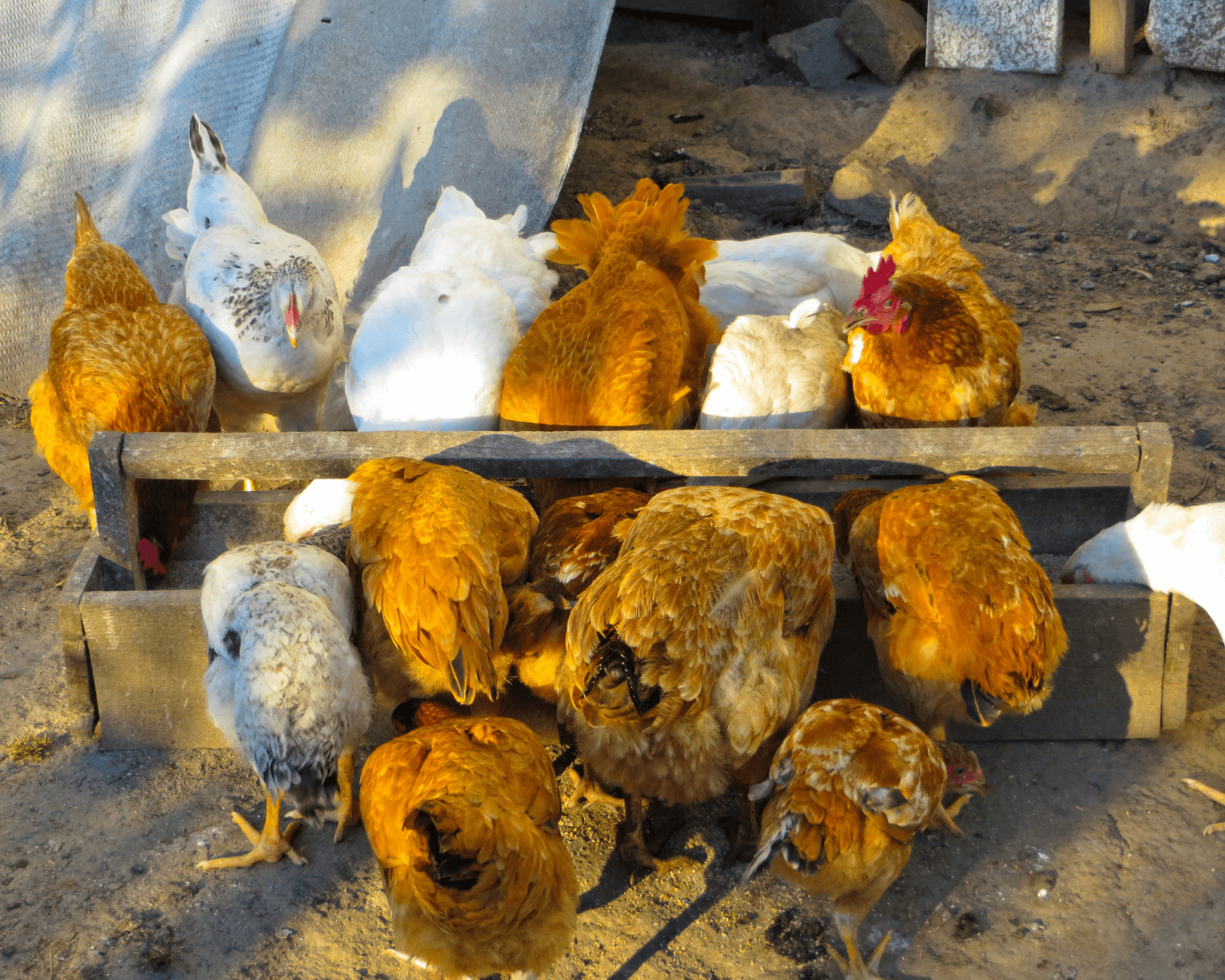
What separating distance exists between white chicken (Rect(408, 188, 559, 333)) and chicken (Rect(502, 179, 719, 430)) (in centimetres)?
38

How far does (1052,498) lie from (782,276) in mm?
1378

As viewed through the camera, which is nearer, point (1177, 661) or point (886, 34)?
point (1177, 661)

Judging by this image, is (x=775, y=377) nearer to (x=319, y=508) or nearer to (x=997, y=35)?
(x=319, y=508)

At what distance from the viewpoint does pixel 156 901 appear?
7.75 feet

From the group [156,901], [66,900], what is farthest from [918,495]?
[66,900]

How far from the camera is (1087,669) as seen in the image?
2691 mm

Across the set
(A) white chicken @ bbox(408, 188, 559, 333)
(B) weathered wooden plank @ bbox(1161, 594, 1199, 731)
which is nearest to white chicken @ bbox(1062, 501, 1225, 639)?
(B) weathered wooden plank @ bbox(1161, 594, 1199, 731)

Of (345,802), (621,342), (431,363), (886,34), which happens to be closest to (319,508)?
(431,363)

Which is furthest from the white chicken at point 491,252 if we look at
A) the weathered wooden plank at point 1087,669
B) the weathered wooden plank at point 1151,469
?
the weathered wooden plank at point 1151,469

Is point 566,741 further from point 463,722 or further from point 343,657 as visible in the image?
point 343,657

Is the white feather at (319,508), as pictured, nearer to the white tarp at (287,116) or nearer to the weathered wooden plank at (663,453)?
the weathered wooden plank at (663,453)

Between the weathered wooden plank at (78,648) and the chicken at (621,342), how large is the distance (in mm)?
1305

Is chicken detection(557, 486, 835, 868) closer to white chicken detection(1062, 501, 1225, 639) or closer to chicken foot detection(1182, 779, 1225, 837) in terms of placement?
white chicken detection(1062, 501, 1225, 639)

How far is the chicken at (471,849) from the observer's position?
1.82 metres
